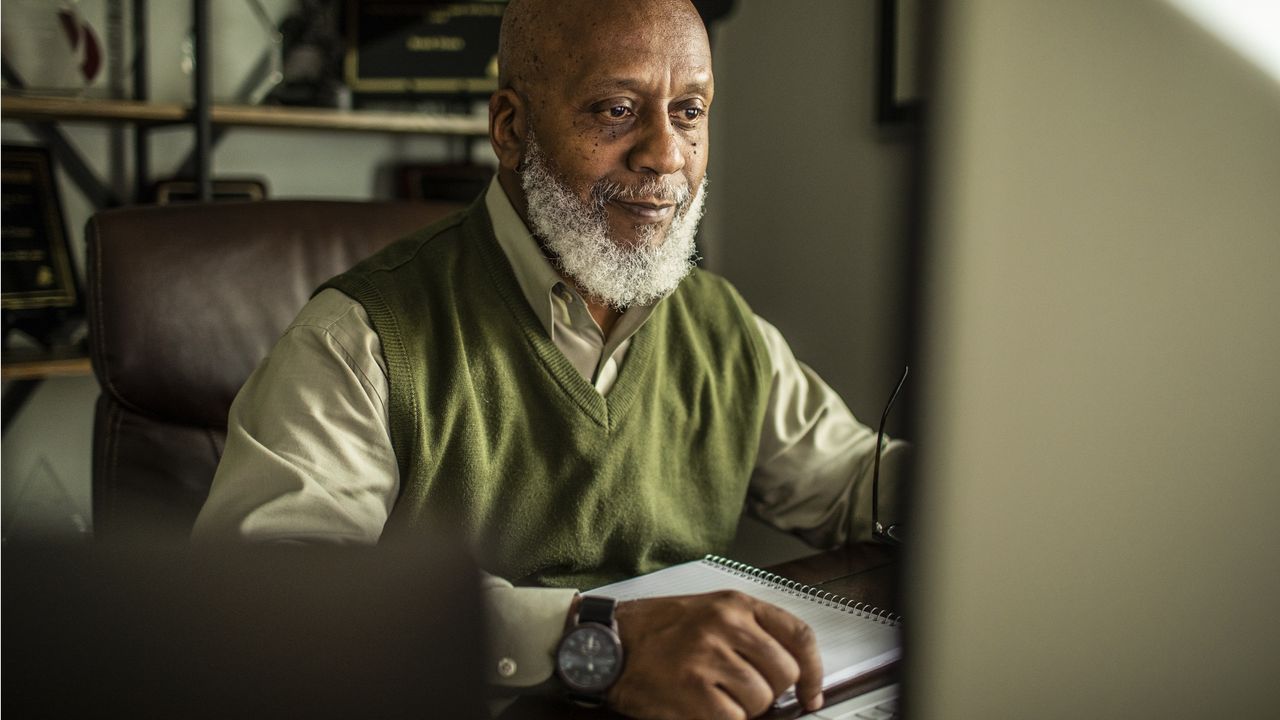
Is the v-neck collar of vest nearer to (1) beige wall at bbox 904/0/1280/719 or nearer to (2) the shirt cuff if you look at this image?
(2) the shirt cuff

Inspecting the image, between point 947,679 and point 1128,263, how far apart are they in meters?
0.12

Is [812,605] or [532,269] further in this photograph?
[532,269]

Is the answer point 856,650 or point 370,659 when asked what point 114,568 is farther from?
point 856,650

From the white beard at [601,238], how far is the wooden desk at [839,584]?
0.34 metres

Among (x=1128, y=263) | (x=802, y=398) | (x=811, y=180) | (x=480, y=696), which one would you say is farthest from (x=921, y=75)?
(x=811, y=180)

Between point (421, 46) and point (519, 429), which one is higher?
point (421, 46)

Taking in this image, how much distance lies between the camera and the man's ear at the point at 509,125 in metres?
1.15

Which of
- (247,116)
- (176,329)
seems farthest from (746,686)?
(247,116)

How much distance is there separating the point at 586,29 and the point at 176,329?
2.06ft

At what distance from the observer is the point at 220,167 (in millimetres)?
2160

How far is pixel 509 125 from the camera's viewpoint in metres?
1.17

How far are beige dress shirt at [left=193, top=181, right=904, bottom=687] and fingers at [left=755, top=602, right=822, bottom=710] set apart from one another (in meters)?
0.15

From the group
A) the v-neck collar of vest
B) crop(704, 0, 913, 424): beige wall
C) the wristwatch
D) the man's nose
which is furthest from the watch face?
crop(704, 0, 913, 424): beige wall

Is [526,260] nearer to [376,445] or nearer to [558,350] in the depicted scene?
[558,350]
